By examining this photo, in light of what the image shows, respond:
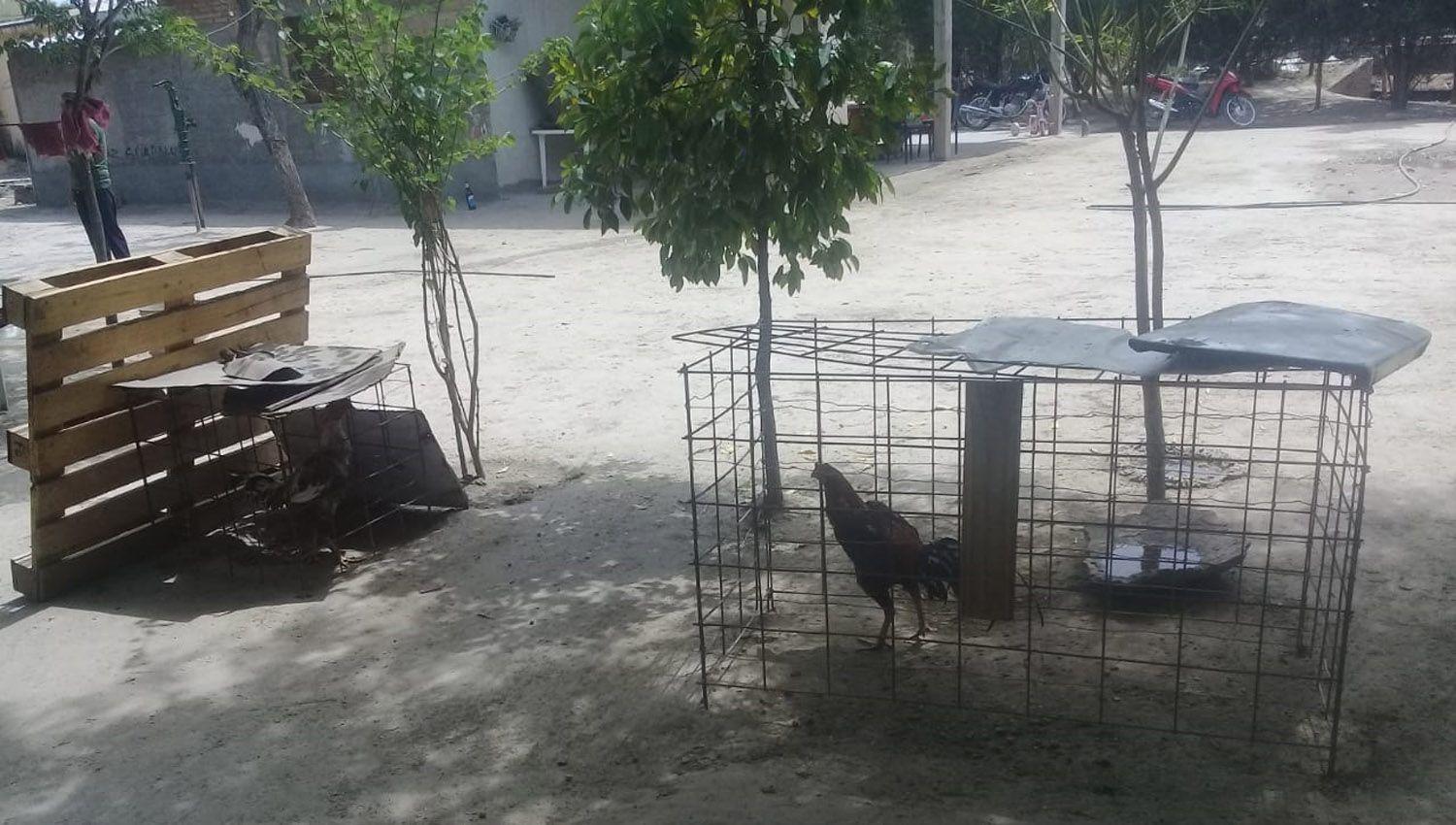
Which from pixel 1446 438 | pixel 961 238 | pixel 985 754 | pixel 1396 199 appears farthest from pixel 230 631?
pixel 1396 199

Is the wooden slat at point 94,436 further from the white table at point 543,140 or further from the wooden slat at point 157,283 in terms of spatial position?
the white table at point 543,140

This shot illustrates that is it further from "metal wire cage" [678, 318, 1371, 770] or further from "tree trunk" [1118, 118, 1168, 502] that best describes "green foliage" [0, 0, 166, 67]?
"tree trunk" [1118, 118, 1168, 502]

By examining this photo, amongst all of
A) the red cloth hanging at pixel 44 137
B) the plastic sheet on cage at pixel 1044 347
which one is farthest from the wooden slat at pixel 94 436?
the red cloth hanging at pixel 44 137

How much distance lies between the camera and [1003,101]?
94.9ft

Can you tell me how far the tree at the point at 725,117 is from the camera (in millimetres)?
5215

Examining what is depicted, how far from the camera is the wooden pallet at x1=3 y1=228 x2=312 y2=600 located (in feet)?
18.9

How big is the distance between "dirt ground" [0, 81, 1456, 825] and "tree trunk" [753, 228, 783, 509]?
0.55 m

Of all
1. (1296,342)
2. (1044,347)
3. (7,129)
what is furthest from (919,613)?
(7,129)

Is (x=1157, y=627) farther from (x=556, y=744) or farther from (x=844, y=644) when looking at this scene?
(x=556, y=744)

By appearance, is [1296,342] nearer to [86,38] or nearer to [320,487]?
[320,487]

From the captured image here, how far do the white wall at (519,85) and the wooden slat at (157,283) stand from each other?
1312cm

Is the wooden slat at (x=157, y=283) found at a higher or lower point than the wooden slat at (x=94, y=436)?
higher

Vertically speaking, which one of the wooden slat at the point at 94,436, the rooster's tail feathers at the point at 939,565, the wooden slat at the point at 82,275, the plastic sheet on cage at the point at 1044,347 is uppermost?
the wooden slat at the point at 82,275

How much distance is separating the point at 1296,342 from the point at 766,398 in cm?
251
